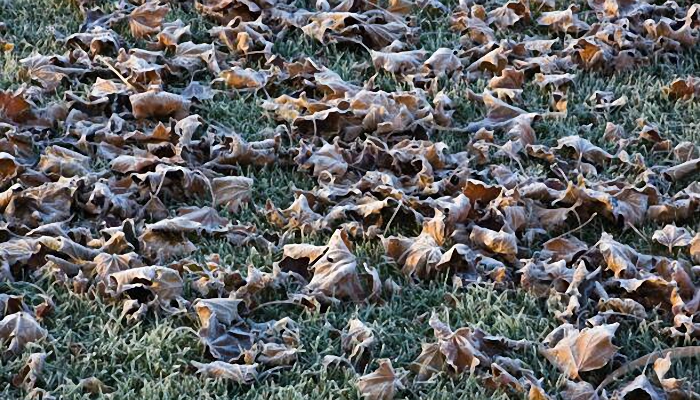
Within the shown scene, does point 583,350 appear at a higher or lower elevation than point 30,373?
higher

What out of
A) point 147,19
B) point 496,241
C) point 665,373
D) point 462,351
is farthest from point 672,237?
point 147,19

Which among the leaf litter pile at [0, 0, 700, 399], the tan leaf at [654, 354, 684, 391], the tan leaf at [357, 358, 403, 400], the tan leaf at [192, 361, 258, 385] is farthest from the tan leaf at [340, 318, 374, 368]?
the tan leaf at [654, 354, 684, 391]

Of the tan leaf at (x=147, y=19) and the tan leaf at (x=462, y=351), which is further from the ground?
the tan leaf at (x=462, y=351)

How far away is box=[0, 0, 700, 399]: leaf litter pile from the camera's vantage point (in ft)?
10.7

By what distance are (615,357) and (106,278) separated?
59.8 inches

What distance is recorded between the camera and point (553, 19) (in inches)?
209

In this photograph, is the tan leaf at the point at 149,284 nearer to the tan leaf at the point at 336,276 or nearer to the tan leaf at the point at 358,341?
the tan leaf at the point at 336,276

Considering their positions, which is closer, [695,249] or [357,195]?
[695,249]

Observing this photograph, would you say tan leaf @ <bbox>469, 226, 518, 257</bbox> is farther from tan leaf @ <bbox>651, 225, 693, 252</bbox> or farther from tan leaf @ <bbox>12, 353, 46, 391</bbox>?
tan leaf @ <bbox>12, 353, 46, 391</bbox>

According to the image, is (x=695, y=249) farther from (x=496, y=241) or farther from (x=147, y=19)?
(x=147, y=19)

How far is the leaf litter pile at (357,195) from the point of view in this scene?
3.26m

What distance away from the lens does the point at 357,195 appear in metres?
4.01

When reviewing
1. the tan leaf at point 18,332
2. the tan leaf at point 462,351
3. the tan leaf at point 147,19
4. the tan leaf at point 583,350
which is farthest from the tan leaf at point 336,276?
the tan leaf at point 147,19

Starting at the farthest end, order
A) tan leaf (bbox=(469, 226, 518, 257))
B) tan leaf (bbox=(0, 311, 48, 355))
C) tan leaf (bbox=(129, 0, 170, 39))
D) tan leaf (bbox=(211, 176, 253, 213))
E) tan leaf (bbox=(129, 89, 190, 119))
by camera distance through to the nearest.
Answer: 1. tan leaf (bbox=(129, 0, 170, 39))
2. tan leaf (bbox=(129, 89, 190, 119))
3. tan leaf (bbox=(211, 176, 253, 213))
4. tan leaf (bbox=(469, 226, 518, 257))
5. tan leaf (bbox=(0, 311, 48, 355))
